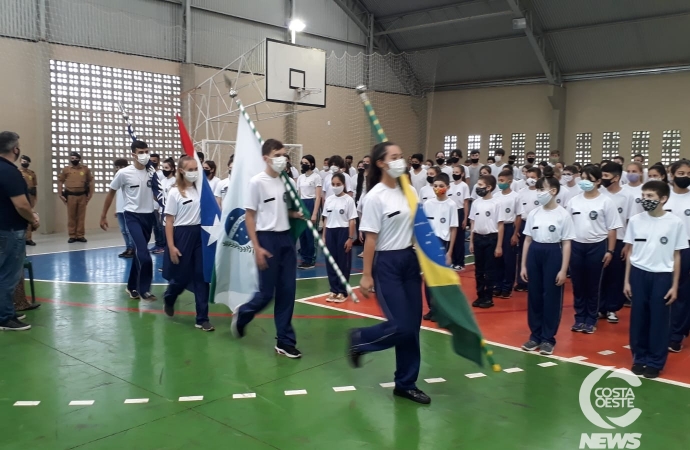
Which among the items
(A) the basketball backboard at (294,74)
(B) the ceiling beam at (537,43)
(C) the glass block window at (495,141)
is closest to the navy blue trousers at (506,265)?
(A) the basketball backboard at (294,74)

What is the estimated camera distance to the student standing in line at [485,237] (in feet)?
25.0

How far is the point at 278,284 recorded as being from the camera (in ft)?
17.7

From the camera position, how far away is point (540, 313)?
18.9 feet

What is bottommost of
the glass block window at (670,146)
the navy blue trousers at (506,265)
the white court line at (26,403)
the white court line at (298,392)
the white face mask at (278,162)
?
the white court line at (26,403)

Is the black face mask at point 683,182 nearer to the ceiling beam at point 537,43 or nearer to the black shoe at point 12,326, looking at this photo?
the black shoe at point 12,326

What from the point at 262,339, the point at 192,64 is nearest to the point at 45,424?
the point at 262,339

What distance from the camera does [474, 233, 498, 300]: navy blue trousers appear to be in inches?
303

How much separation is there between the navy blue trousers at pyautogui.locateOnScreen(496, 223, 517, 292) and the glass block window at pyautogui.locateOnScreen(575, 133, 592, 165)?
1292 centimetres

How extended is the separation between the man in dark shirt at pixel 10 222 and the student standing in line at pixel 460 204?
650cm

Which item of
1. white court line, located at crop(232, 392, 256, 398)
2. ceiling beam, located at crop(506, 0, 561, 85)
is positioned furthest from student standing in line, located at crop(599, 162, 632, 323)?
ceiling beam, located at crop(506, 0, 561, 85)

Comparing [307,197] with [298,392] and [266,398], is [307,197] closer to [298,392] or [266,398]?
[298,392]

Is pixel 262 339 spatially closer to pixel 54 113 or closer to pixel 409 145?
pixel 54 113

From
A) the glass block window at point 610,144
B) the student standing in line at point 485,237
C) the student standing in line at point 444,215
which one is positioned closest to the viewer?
the student standing in line at point 444,215

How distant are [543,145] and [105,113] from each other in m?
14.5
